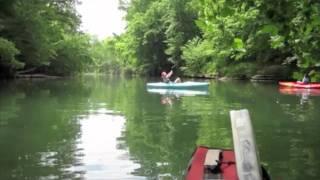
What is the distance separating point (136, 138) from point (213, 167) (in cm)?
705

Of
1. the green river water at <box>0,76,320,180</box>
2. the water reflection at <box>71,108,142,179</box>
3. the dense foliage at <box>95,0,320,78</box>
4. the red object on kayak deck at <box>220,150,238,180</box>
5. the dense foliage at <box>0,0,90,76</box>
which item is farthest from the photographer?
the dense foliage at <box>0,0,90,76</box>

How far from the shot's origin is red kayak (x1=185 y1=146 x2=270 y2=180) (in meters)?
6.12

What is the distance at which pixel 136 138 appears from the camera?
1332 cm

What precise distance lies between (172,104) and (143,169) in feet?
45.6

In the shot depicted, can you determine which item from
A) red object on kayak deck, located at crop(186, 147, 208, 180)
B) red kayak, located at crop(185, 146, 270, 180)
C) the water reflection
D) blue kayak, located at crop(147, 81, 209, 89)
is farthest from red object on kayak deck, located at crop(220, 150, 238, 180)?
blue kayak, located at crop(147, 81, 209, 89)

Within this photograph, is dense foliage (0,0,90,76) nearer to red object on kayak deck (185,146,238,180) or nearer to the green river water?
the green river water

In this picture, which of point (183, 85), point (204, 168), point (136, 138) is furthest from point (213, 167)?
point (183, 85)

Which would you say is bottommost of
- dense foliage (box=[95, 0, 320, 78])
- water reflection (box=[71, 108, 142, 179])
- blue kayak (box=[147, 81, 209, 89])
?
water reflection (box=[71, 108, 142, 179])

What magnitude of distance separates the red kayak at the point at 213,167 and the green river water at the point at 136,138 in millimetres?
1859

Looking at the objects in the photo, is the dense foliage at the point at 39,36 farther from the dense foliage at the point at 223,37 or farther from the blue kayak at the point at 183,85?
the dense foliage at the point at 223,37

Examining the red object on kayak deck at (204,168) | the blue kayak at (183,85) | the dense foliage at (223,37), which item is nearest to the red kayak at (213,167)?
the red object on kayak deck at (204,168)

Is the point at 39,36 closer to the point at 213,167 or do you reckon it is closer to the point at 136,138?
the point at 136,138

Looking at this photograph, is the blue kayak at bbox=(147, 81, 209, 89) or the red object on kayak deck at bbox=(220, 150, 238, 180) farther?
the blue kayak at bbox=(147, 81, 209, 89)

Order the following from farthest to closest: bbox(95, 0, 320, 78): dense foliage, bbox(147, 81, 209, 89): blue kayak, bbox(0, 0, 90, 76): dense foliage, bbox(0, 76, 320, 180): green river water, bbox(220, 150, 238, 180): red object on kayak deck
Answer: bbox(0, 0, 90, 76): dense foliage < bbox(147, 81, 209, 89): blue kayak < bbox(0, 76, 320, 180): green river water < bbox(220, 150, 238, 180): red object on kayak deck < bbox(95, 0, 320, 78): dense foliage
